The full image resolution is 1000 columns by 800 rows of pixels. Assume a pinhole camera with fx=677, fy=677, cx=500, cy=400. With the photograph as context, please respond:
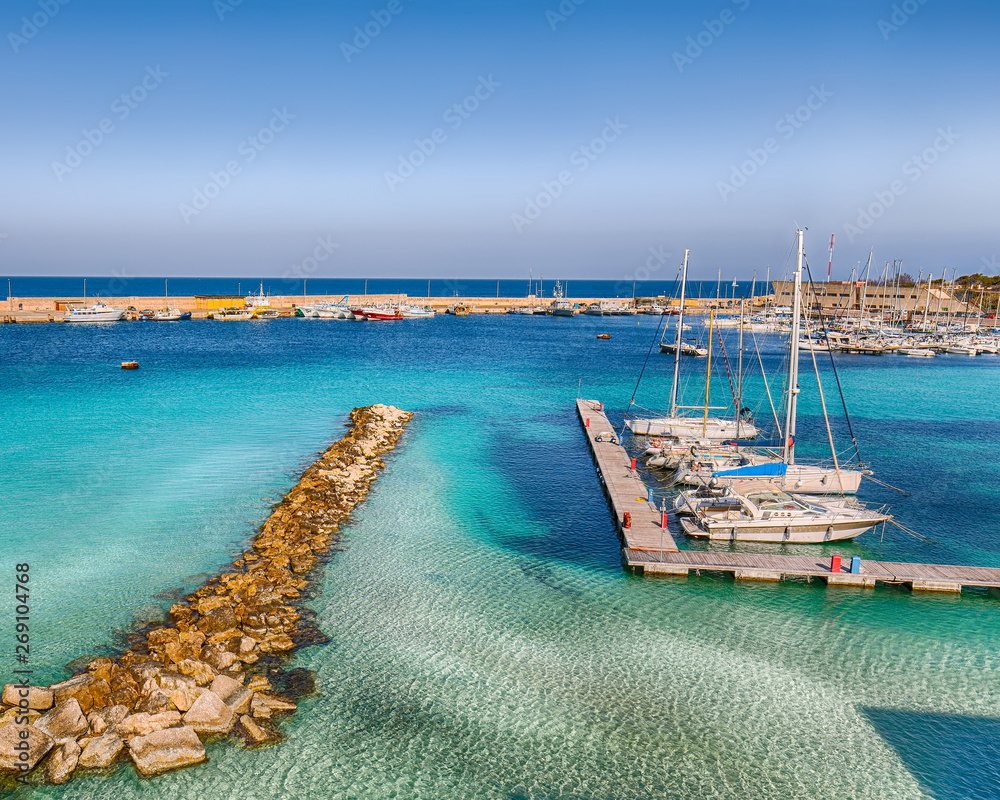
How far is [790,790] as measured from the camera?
1382 cm

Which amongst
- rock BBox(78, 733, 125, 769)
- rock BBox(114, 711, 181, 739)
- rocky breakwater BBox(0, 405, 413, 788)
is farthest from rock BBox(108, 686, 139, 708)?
rock BBox(78, 733, 125, 769)

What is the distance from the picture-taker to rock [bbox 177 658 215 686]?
52.6 feet

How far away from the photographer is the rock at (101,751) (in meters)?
13.8

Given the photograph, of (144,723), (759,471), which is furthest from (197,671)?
(759,471)

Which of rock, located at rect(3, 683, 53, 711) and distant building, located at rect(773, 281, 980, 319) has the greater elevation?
distant building, located at rect(773, 281, 980, 319)

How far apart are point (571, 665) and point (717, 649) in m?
4.29

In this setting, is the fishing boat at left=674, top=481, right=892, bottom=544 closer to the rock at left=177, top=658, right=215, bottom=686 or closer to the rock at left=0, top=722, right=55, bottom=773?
the rock at left=177, top=658, right=215, bottom=686

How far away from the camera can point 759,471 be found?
3091 cm

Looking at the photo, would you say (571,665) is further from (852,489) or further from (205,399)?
(205,399)

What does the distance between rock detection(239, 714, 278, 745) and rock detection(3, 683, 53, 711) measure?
14.0 feet

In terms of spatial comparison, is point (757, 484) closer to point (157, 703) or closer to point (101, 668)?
point (157, 703)

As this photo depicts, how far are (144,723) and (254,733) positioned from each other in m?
2.32

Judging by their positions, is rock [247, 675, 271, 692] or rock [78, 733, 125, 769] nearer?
rock [78, 733, 125, 769]

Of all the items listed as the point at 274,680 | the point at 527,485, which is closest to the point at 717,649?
the point at 274,680
